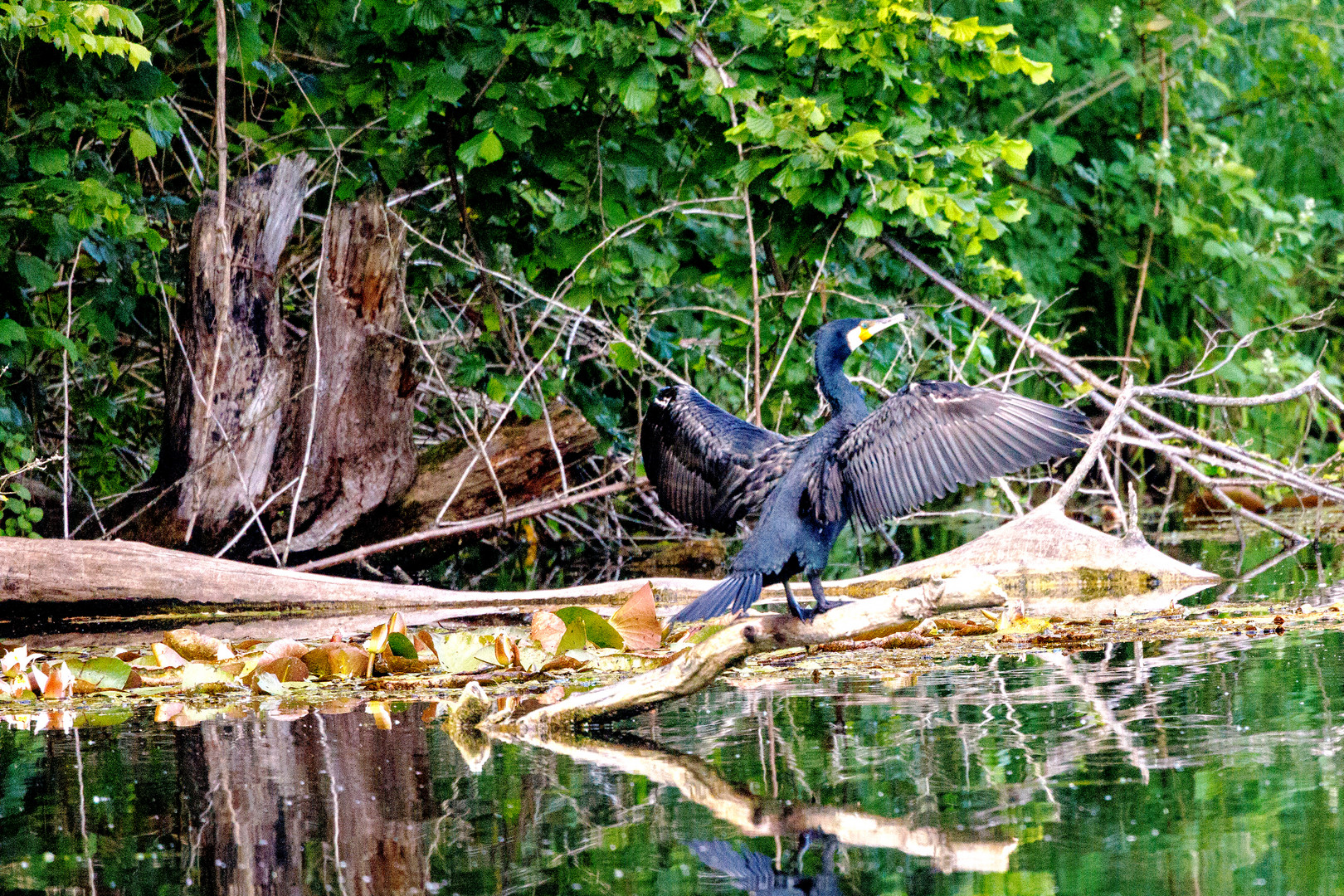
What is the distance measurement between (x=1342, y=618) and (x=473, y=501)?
12.3ft

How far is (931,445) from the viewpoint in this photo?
12.7 feet

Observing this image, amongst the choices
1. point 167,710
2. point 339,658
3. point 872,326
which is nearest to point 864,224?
point 872,326

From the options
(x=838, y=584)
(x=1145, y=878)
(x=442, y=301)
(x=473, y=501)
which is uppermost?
(x=442, y=301)

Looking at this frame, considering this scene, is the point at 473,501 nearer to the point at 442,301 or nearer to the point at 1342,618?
the point at 442,301

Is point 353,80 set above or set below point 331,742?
above

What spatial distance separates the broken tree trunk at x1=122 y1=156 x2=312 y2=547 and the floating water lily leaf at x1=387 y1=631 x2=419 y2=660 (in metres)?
2.28

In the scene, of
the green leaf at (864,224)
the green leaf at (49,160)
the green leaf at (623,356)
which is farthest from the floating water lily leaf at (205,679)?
the green leaf at (864,224)

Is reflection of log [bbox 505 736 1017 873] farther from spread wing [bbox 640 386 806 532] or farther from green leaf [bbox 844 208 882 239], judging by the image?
green leaf [bbox 844 208 882 239]

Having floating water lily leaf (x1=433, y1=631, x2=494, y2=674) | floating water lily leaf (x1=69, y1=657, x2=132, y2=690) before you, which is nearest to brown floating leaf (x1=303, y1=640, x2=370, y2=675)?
floating water lily leaf (x1=433, y1=631, x2=494, y2=674)

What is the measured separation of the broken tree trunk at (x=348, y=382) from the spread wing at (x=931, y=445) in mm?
3021

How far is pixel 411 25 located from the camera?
242 inches

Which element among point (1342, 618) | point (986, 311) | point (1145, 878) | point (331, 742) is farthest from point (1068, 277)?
point (1145, 878)

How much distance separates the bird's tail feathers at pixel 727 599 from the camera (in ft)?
11.8

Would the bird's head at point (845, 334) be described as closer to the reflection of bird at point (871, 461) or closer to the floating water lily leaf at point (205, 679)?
the reflection of bird at point (871, 461)
